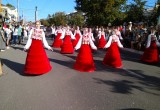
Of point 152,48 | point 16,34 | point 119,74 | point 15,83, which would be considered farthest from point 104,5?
point 15,83

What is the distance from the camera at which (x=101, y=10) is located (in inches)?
1474

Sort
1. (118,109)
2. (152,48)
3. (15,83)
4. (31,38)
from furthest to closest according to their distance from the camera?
(152,48) < (31,38) < (15,83) < (118,109)

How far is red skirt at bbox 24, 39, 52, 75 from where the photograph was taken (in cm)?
1066

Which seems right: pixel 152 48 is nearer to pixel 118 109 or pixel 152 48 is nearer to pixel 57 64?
pixel 57 64

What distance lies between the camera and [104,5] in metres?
36.9

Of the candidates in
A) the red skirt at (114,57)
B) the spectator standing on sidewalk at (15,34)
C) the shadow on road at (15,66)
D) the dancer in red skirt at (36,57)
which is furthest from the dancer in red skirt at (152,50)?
the spectator standing on sidewalk at (15,34)

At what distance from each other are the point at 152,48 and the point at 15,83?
8201mm

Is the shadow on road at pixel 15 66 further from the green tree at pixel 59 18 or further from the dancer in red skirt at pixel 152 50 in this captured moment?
the green tree at pixel 59 18

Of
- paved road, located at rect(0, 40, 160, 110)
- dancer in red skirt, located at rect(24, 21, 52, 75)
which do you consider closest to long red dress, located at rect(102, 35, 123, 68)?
paved road, located at rect(0, 40, 160, 110)

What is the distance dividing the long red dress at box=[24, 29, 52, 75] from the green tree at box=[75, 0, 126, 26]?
25.9 meters

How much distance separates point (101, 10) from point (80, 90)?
29623 millimetres

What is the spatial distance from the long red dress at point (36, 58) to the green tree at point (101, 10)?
1021 inches

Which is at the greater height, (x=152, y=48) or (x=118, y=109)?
(x=152, y=48)

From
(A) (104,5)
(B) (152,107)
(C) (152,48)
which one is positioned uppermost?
(A) (104,5)
